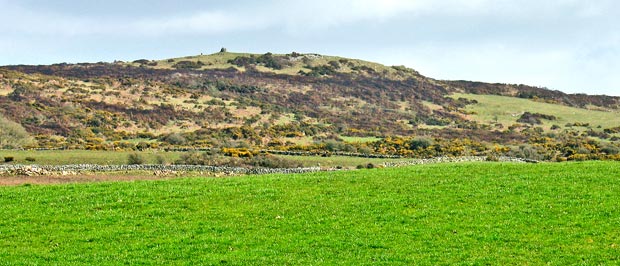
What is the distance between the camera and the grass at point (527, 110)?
12150 centimetres

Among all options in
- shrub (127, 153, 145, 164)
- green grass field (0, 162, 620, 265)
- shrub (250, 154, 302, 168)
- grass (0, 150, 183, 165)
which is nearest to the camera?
green grass field (0, 162, 620, 265)

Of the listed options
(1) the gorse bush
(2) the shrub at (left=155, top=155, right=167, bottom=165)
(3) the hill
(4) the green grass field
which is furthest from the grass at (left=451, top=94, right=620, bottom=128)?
(4) the green grass field

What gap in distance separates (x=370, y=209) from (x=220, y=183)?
8832 millimetres

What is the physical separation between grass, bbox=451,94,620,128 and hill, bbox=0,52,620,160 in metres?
0.37

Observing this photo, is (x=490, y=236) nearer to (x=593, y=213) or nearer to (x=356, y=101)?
(x=593, y=213)

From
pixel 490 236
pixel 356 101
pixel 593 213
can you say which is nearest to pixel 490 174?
pixel 593 213

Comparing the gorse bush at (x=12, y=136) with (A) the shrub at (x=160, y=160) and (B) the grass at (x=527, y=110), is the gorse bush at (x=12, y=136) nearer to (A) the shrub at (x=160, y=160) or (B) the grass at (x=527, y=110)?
(A) the shrub at (x=160, y=160)

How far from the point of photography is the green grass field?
18.8 meters

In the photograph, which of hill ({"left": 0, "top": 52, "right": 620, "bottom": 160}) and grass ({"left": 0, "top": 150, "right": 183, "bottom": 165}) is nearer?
grass ({"left": 0, "top": 150, "right": 183, "bottom": 165})

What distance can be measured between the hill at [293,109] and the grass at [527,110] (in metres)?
0.37

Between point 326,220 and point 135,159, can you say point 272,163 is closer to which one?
point 135,159

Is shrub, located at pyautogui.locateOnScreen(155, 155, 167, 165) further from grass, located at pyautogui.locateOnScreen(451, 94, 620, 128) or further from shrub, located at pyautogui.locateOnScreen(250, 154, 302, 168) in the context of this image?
grass, located at pyautogui.locateOnScreen(451, 94, 620, 128)

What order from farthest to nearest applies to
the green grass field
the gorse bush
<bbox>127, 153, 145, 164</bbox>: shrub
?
1. the gorse bush
2. <bbox>127, 153, 145, 164</bbox>: shrub
3. the green grass field

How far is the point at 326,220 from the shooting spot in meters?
22.9
